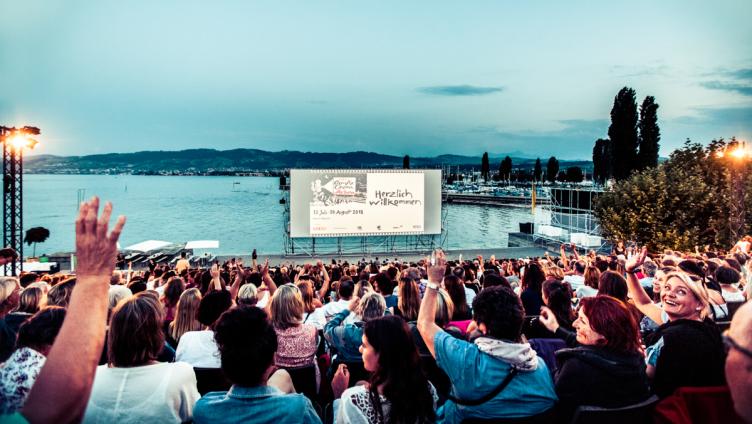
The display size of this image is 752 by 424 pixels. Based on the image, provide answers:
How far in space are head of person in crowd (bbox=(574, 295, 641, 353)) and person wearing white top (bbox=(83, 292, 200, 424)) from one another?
1.97 meters

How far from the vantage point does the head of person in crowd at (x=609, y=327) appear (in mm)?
2336

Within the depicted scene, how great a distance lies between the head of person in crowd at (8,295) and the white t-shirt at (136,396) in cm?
223

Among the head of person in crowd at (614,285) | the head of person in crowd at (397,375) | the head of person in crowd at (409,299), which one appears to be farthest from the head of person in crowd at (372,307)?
the head of person in crowd at (614,285)

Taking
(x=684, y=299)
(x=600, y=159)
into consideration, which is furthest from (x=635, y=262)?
(x=600, y=159)

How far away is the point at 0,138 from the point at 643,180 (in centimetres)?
2230

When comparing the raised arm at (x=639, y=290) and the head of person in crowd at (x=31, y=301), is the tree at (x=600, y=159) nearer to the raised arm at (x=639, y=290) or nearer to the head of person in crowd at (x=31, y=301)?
the raised arm at (x=639, y=290)

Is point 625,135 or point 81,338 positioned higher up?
point 625,135

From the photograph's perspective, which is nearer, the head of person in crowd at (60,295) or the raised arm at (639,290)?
the raised arm at (639,290)

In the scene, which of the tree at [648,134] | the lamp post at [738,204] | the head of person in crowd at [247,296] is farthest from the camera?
the tree at [648,134]

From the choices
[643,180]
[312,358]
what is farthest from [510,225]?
[312,358]

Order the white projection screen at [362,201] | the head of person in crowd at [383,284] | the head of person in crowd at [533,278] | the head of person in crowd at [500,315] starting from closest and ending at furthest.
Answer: the head of person in crowd at [500,315]
the head of person in crowd at [533,278]
the head of person in crowd at [383,284]
the white projection screen at [362,201]

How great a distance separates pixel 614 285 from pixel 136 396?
3.70 meters

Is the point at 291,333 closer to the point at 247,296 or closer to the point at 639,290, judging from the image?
the point at 247,296

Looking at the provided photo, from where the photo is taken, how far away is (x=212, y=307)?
3.43m
